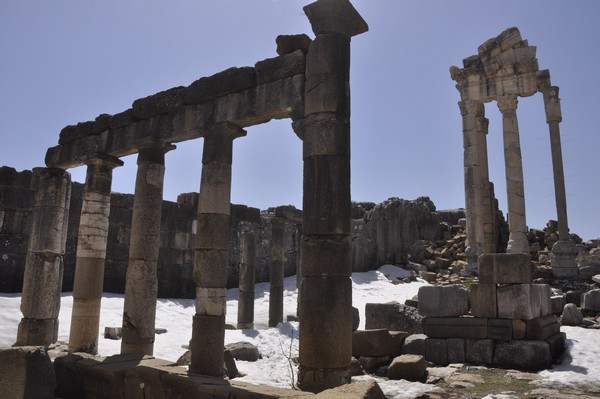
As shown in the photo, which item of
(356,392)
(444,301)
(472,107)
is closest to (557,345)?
(444,301)

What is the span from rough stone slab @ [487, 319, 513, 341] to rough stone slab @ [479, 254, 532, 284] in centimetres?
86

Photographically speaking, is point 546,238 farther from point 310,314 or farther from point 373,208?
point 310,314

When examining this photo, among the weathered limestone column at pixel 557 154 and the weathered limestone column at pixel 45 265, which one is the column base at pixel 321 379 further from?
the weathered limestone column at pixel 557 154

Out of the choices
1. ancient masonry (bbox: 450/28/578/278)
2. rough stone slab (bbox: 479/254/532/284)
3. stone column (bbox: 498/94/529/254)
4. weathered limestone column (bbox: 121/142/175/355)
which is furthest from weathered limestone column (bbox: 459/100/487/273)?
weathered limestone column (bbox: 121/142/175/355)

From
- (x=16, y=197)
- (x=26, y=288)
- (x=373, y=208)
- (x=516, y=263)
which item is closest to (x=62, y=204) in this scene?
(x=26, y=288)

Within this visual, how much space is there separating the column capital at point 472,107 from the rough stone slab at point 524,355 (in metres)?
14.2

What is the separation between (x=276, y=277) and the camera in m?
18.8

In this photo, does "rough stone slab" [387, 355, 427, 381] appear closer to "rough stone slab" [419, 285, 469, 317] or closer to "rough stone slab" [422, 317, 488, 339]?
"rough stone slab" [422, 317, 488, 339]

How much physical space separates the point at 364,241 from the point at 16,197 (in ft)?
59.1

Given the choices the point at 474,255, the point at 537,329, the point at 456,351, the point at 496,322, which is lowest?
the point at 456,351

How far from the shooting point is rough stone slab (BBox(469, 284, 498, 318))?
10875mm

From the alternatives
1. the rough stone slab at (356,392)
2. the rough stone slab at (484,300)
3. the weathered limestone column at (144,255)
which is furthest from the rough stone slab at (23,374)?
the rough stone slab at (484,300)

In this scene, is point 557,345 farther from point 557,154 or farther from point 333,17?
point 557,154

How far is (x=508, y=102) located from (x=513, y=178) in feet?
11.1
